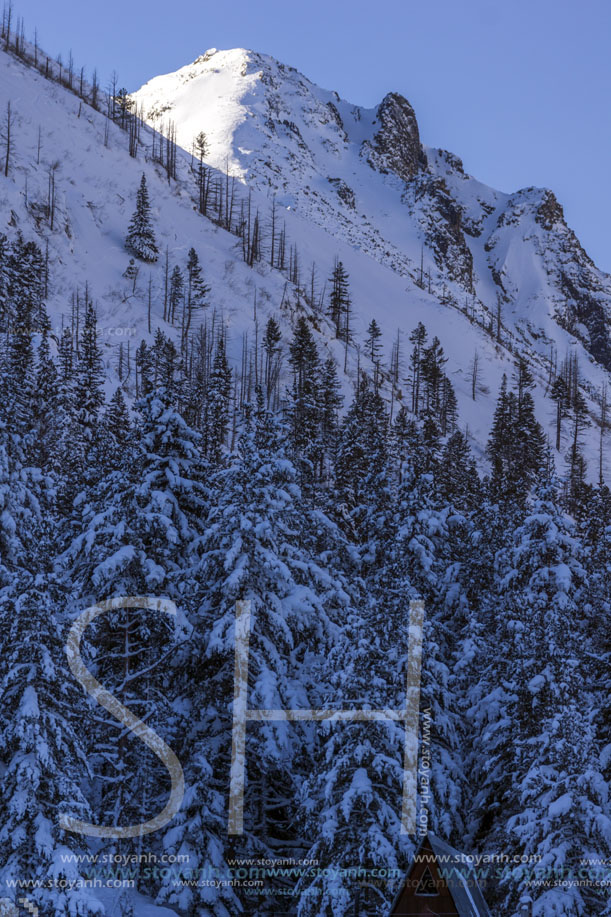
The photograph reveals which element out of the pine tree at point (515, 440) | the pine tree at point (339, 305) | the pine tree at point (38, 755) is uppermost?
the pine tree at point (339, 305)

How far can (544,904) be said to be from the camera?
63.1ft

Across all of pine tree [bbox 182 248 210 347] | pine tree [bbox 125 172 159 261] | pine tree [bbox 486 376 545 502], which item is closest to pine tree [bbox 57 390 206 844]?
pine tree [bbox 486 376 545 502]

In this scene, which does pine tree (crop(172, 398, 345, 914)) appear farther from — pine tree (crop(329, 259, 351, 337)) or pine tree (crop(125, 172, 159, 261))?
pine tree (crop(329, 259, 351, 337))

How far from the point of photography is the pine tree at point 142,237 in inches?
4434

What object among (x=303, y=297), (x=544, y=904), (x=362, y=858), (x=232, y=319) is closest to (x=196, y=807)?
(x=362, y=858)

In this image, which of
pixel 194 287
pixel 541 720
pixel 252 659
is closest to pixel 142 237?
pixel 194 287

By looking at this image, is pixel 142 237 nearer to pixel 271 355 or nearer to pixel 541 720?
pixel 271 355

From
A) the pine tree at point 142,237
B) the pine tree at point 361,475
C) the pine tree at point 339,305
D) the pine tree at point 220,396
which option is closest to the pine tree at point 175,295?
the pine tree at point 142,237

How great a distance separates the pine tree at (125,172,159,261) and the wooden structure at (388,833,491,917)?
361 ft

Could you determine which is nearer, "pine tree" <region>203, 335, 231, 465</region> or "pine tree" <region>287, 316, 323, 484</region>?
"pine tree" <region>287, 316, 323, 484</region>

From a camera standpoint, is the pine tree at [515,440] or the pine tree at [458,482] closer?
the pine tree at [458,482]

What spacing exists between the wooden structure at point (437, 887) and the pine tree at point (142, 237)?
10992cm

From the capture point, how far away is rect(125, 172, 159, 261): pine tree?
4434 inches

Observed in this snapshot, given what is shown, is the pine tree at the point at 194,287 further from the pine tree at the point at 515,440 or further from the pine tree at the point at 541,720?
the pine tree at the point at 541,720
